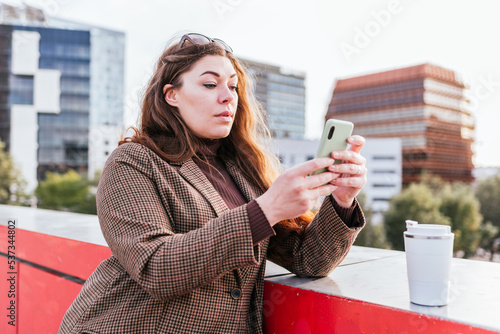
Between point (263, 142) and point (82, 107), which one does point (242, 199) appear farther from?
point (82, 107)

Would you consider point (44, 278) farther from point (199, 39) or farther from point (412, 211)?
point (412, 211)

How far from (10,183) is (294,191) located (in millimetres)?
64698

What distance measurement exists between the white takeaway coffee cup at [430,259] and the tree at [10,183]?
62428 mm

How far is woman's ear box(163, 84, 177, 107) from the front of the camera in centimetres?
184

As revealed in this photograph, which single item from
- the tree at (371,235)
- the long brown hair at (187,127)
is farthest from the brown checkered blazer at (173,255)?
the tree at (371,235)

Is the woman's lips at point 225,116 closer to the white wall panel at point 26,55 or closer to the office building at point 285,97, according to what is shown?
the white wall panel at point 26,55

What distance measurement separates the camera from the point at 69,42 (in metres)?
68.3

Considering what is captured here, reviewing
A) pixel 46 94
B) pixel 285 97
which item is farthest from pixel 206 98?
pixel 285 97

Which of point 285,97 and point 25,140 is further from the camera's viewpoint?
point 285,97

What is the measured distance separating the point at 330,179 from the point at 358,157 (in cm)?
18

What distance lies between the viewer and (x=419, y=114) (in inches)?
3346

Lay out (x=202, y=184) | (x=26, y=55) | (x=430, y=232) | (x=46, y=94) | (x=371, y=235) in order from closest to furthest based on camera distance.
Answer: (x=430, y=232) < (x=202, y=184) < (x=371, y=235) < (x=26, y=55) < (x=46, y=94)

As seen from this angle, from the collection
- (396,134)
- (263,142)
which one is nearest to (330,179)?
(263,142)

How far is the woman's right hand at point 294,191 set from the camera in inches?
50.2
